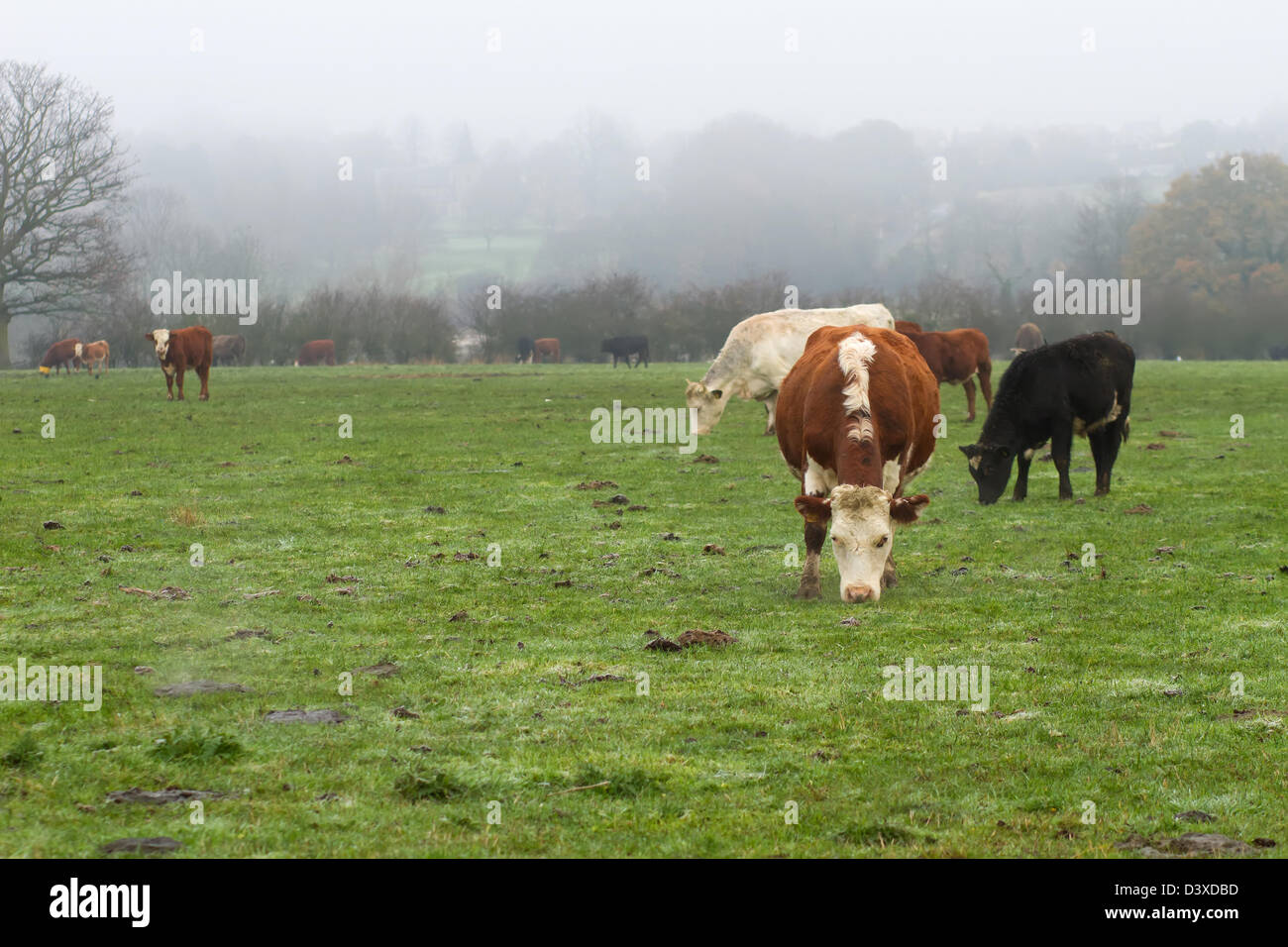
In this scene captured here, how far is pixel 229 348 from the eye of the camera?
69.8m

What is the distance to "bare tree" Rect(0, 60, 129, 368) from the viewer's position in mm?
57250

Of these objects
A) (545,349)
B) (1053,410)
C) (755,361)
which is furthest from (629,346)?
(1053,410)

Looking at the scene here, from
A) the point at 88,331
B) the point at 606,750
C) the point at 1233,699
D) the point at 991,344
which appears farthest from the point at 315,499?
the point at 991,344

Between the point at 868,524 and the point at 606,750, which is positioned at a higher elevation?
the point at 868,524

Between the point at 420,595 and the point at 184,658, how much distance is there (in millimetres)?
2523

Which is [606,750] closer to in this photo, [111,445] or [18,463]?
[18,463]

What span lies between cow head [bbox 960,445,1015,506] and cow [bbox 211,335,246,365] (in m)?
59.5

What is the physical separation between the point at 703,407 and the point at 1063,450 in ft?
29.5

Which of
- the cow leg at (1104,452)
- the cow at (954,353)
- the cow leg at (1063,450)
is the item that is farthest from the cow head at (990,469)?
the cow at (954,353)

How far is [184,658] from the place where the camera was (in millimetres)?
8273

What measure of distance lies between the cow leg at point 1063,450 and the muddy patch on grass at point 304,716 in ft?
37.3

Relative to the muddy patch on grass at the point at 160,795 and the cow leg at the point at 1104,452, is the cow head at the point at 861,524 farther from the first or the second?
the cow leg at the point at 1104,452

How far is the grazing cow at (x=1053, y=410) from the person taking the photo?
16141mm

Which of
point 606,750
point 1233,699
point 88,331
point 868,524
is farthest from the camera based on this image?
point 88,331
